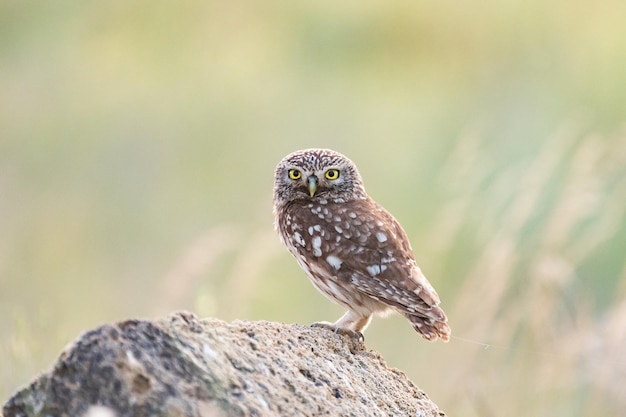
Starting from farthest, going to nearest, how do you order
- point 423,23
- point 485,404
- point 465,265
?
1. point 423,23
2. point 465,265
3. point 485,404

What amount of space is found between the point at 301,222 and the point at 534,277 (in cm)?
170

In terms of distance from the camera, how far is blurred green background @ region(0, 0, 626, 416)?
20.9 ft

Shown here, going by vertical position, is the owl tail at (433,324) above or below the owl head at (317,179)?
below

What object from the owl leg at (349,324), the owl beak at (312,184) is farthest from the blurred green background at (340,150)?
the owl beak at (312,184)

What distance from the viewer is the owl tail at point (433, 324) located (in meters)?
4.82

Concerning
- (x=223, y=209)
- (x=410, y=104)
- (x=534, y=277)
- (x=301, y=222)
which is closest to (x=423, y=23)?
(x=410, y=104)

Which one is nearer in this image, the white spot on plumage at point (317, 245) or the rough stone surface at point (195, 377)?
the rough stone surface at point (195, 377)

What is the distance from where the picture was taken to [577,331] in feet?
20.5

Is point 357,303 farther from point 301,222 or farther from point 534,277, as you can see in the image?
point 534,277

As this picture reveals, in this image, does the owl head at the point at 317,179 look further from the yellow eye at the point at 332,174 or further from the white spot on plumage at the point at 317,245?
the white spot on plumage at the point at 317,245

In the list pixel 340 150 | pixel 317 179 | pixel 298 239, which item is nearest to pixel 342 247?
pixel 298 239

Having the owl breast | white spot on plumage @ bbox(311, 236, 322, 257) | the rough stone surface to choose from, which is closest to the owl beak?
the owl breast

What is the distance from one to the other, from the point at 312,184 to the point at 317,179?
68mm

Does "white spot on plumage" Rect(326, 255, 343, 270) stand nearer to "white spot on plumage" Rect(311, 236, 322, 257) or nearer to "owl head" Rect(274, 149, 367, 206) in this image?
→ "white spot on plumage" Rect(311, 236, 322, 257)
